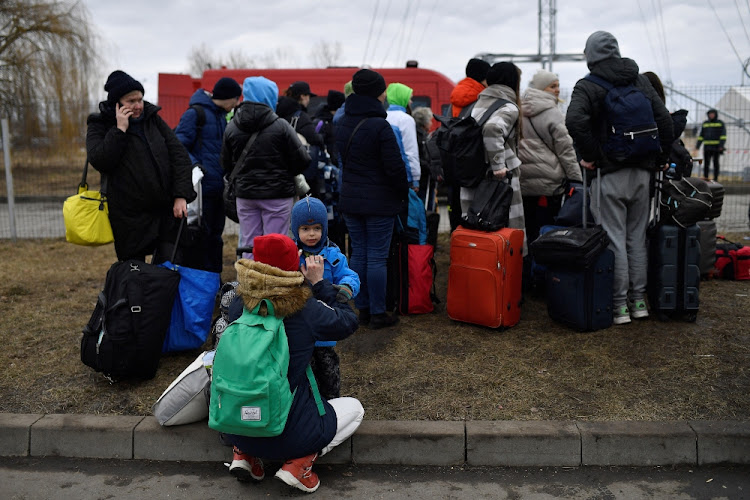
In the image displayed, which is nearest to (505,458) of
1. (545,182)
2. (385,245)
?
(385,245)

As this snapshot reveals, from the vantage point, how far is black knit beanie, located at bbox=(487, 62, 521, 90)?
231 inches

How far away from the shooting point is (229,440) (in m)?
3.67

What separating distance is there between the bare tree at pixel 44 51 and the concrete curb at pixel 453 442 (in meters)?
16.6

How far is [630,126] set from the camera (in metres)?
5.24

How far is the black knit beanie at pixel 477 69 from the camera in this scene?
6.66m

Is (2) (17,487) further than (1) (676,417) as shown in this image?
No

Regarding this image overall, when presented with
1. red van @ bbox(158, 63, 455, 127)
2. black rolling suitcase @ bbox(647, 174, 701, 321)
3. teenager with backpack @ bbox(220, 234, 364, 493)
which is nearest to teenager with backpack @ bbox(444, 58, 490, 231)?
black rolling suitcase @ bbox(647, 174, 701, 321)

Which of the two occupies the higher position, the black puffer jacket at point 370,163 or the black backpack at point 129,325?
the black puffer jacket at point 370,163

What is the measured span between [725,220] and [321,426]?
32.8 feet

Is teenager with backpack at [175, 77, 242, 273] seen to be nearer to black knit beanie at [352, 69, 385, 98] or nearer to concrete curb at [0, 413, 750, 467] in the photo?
black knit beanie at [352, 69, 385, 98]

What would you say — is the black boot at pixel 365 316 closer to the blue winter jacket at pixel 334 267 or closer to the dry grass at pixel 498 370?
Answer: the dry grass at pixel 498 370

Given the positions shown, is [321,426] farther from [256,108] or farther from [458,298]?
[256,108]

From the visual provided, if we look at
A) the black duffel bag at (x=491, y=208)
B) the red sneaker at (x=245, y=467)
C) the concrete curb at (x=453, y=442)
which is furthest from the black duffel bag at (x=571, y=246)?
the red sneaker at (x=245, y=467)

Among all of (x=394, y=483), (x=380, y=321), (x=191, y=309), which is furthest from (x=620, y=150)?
(x=191, y=309)
